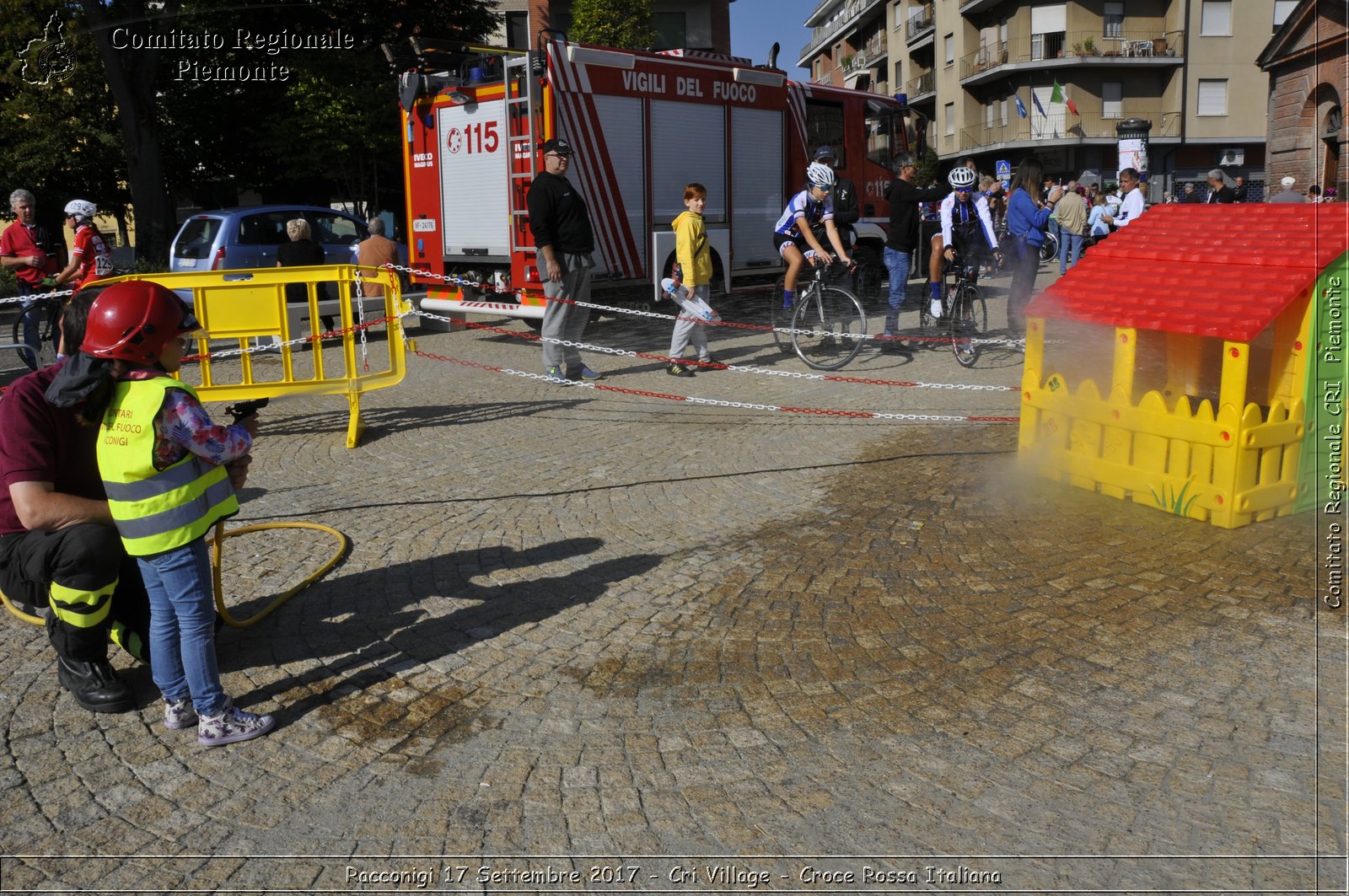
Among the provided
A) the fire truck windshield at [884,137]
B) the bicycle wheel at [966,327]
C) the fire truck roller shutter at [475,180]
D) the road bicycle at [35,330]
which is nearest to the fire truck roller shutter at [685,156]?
the fire truck roller shutter at [475,180]

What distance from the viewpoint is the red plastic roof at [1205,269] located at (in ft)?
18.1

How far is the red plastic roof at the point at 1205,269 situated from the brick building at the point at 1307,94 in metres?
26.3

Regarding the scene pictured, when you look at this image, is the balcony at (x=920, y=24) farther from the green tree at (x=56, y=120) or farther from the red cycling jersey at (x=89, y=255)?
the red cycling jersey at (x=89, y=255)

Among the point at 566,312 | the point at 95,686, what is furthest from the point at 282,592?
the point at 566,312

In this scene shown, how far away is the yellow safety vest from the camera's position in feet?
11.3

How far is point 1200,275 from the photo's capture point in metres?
5.98

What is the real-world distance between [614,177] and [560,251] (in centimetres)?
316

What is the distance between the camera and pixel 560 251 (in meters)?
10.1

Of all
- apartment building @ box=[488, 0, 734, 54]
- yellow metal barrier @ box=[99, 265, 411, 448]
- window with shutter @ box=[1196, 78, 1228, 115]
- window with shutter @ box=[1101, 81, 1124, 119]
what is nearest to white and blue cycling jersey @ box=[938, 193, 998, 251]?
yellow metal barrier @ box=[99, 265, 411, 448]

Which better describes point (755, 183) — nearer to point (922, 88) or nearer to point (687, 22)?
point (687, 22)

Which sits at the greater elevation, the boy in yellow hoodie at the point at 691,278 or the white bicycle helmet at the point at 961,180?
the white bicycle helmet at the point at 961,180

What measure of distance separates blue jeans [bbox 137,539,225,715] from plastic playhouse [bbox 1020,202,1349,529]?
4.47m

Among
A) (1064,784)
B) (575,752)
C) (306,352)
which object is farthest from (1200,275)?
(306,352)

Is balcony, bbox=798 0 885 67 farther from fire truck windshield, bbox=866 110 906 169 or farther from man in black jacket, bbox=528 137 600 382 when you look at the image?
man in black jacket, bbox=528 137 600 382
